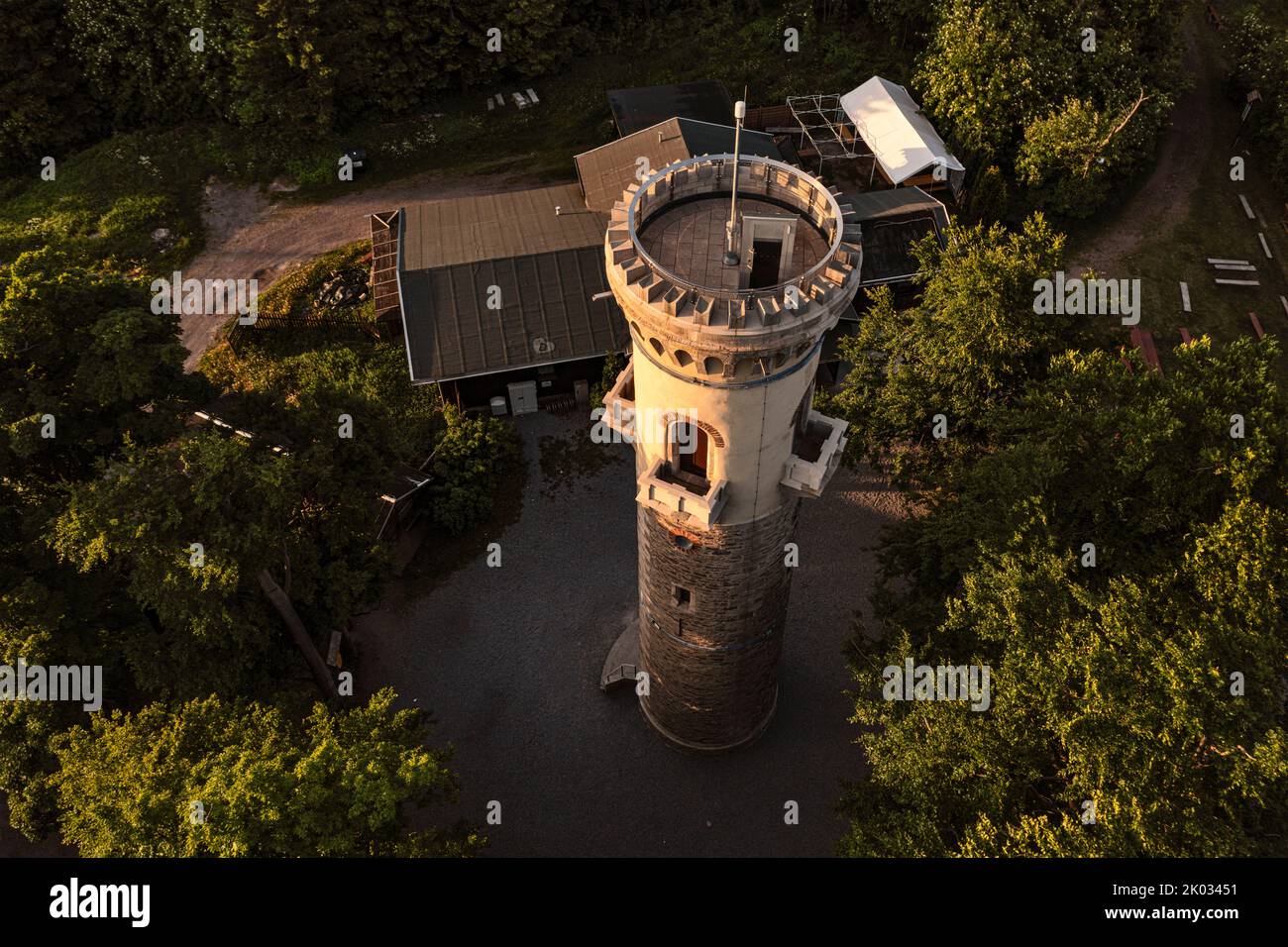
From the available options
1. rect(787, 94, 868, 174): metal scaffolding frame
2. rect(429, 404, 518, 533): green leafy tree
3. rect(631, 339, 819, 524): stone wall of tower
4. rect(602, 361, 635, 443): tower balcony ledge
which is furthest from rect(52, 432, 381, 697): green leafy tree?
rect(787, 94, 868, 174): metal scaffolding frame

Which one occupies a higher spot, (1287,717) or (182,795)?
(182,795)

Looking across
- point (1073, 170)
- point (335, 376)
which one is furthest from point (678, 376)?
point (1073, 170)

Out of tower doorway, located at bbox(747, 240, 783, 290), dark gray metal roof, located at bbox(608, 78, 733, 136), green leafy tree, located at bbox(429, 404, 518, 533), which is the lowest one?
green leafy tree, located at bbox(429, 404, 518, 533)

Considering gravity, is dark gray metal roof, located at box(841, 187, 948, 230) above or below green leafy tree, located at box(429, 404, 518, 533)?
above

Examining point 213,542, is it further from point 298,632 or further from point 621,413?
point 621,413

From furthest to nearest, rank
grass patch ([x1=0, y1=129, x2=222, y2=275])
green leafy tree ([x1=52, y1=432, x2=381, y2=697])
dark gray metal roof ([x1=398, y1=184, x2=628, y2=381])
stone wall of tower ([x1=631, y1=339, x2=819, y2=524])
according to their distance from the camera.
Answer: grass patch ([x1=0, y1=129, x2=222, y2=275])
dark gray metal roof ([x1=398, y1=184, x2=628, y2=381])
green leafy tree ([x1=52, y1=432, x2=381, y2=697])
stone wall of tower ([x1=631, y1=339, x2=819, y2=524])

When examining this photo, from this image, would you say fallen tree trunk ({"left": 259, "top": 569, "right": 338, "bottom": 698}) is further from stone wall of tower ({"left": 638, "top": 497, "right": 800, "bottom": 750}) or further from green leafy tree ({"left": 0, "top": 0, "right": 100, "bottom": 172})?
green leafy tree ({"left": 0, "top": 0, "right": 100, "bottom": 172})

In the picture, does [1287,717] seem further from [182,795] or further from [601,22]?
[601,22]

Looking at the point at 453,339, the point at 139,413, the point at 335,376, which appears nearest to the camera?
the point at 139,413
